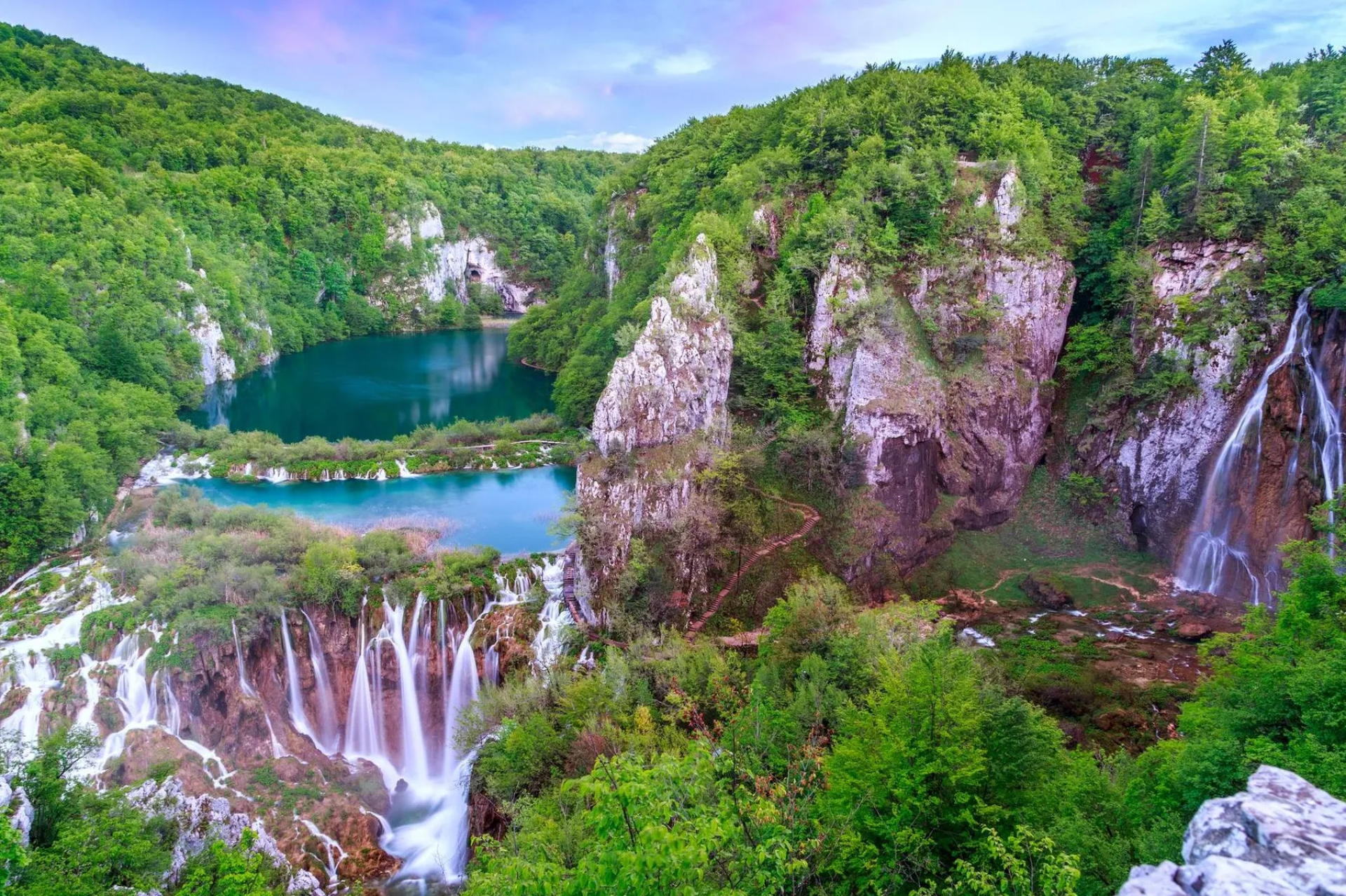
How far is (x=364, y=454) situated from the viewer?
4044 centimetres

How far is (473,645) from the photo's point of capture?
80.8 ft

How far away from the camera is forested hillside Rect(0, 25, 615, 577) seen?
34625 millimetres

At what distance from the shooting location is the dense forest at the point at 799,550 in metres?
9.29

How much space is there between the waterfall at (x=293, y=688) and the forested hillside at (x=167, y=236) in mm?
12659

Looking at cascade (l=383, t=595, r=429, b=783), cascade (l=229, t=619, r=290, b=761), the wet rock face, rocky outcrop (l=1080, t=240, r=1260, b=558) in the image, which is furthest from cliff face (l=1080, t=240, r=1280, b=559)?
cascade (l=229, t=619, r=290, b=761)

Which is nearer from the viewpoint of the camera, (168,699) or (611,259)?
(168,699)

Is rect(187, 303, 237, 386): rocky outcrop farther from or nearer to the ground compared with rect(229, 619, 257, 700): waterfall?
farther from the ground

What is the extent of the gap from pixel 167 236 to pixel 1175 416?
6439 cm

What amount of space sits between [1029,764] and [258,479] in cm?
3874

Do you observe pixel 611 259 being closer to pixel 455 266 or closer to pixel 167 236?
pixel 167 236

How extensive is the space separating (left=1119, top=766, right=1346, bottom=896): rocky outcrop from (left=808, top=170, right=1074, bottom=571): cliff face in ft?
69.4

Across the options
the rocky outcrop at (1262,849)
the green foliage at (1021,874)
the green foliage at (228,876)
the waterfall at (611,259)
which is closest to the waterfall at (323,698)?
the green foliage at (228,876)

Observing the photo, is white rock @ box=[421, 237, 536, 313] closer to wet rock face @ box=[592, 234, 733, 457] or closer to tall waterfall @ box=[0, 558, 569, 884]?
wet rock face @ box=[592, 234, 733, 457]

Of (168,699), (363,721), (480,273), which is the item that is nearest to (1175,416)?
(363,721)
